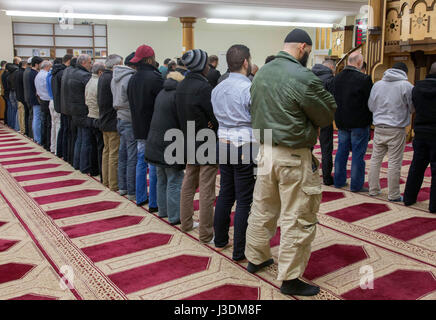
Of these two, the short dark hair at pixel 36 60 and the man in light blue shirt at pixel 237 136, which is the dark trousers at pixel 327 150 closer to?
the man in light blue shirt at pixel 237 136

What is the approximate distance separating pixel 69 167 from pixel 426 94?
4.63 m

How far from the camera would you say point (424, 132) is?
4.18 metres

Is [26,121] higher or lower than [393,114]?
lower

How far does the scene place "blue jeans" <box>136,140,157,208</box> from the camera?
417 centimetres

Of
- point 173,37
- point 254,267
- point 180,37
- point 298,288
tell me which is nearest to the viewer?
point 298,288

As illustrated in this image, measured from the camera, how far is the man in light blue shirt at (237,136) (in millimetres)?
2936

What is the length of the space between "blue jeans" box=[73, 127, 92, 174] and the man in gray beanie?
8.14 feet

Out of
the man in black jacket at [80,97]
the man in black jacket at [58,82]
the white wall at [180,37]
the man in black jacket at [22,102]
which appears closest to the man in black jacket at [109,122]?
the man in black jacket at [80,97]

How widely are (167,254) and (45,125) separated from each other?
16.8 feet

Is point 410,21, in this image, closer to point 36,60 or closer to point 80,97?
point 80,97

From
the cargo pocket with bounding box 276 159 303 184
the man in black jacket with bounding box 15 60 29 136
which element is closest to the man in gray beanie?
the cargo pocket with bounding box 276 159 303 184

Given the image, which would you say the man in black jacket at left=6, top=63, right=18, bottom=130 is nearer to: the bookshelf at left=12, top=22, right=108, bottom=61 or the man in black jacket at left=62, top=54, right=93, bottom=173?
the man in black jacket at left=62, top=54, right=93, bottom=173

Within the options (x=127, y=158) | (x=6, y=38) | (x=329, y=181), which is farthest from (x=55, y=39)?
(x=329, y=181)

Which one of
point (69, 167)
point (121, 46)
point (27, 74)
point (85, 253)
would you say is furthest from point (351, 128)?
point (121, 46)
